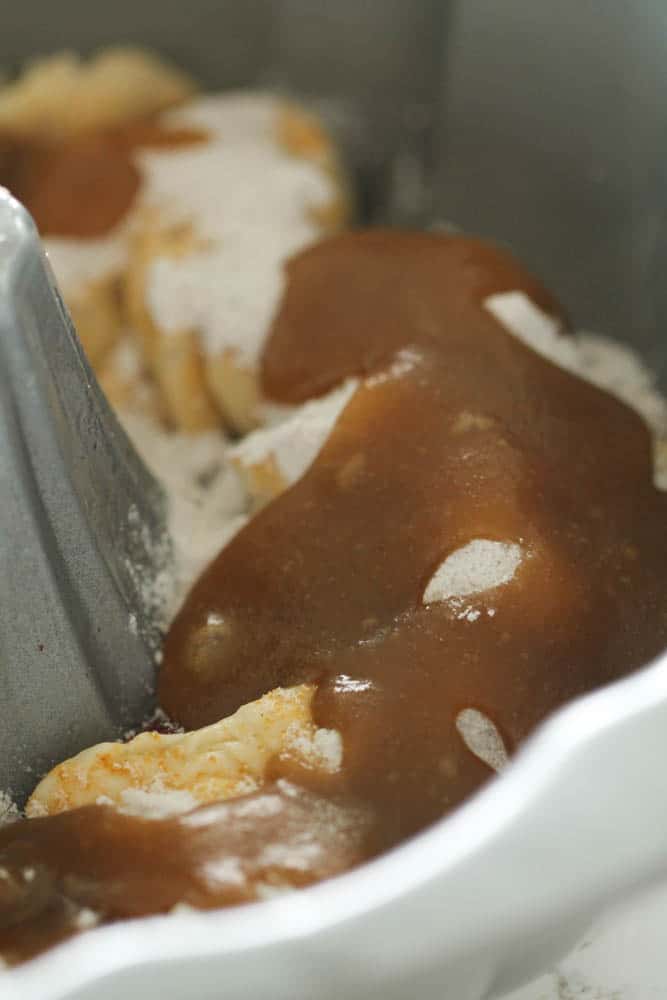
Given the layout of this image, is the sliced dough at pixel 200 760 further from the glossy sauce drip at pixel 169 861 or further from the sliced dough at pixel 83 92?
the sliced dough at pixel 83 92

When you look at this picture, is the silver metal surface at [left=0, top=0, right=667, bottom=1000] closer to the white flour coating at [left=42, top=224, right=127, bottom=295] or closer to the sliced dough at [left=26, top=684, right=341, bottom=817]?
the sliced dough at [left=26, top=684, right=341, bottom=817]

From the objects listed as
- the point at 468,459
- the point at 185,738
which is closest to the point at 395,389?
the point at 468,459

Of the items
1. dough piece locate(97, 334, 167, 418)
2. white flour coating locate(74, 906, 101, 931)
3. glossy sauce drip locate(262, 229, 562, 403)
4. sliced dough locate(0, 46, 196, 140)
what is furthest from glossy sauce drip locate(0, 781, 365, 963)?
sliced dough locate(0, 46, 196, 140)

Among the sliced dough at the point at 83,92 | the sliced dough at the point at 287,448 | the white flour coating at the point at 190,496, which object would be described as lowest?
the white flour coating at the point at 190,496

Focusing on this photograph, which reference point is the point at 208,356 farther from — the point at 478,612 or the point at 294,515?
the point at 478,612

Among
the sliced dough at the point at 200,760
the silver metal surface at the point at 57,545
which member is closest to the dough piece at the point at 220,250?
the silver metal surface at the point at 57,545

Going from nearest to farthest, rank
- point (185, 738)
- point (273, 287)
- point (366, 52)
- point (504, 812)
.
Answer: point (504, 812) < point (185, 738) < point (273, 287) < point (366, 52)
